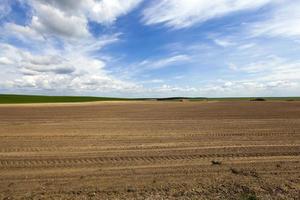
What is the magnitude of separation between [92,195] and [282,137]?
34.6ft

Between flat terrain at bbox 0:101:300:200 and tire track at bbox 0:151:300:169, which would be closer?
flat terrain at bbox 0:101:300:200

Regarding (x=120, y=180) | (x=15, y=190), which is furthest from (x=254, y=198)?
(x=15, y=190)

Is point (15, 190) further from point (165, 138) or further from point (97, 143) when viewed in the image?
point (165, 138)

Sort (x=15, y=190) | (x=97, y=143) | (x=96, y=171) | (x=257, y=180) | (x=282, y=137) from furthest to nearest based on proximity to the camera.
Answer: (x=282, y=137)
(x=97, y=143)
(x=96, y=171)
(x=257, y=180)
(x=15, y=190)

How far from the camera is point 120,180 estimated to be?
290 inches

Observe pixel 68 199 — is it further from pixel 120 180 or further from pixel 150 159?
pixel 150 159

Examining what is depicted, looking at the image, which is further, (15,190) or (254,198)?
(15,190)

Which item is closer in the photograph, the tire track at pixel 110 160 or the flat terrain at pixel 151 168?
the flat terrain at pixel 151 168

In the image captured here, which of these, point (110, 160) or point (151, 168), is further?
point (110, 160)

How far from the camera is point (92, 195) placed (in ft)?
20.9

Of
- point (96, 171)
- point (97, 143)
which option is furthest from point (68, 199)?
point (97, 143)

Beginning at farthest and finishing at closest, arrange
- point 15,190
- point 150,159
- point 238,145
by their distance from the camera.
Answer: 1. point 238,145
2. point 150,159
3. point 15,190

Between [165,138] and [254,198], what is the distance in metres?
7.93

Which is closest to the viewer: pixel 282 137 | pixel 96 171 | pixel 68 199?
pixel 68 199
